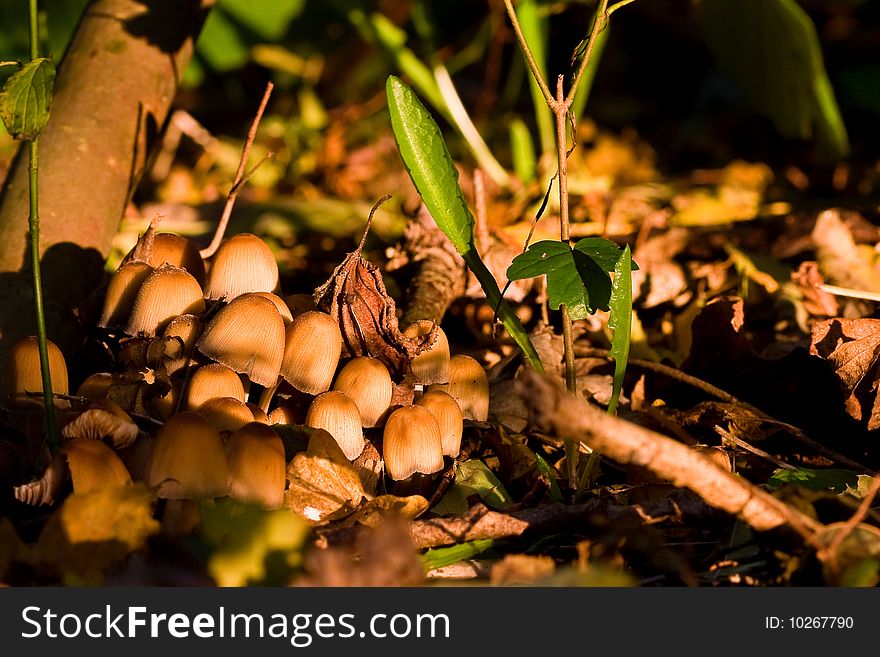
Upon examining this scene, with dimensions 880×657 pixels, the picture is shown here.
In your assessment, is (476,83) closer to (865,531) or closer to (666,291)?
(666,291)

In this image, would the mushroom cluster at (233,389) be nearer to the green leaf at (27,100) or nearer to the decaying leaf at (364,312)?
the decaying leaf at (364,312)

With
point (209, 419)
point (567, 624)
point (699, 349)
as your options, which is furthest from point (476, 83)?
point (567, 624)

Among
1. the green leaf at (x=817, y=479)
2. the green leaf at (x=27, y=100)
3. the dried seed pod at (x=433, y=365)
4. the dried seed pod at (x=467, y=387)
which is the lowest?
the green leaf at (x=817, y=479)

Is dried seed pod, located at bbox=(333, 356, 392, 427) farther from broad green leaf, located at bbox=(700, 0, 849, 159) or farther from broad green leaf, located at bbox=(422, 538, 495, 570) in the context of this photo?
broad green leaf, located at bbox=(700, 0, 849, 159)

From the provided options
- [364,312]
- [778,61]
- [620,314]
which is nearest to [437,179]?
[364,312]

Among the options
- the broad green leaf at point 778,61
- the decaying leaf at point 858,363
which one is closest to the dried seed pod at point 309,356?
the decaying leaf at point 858,363

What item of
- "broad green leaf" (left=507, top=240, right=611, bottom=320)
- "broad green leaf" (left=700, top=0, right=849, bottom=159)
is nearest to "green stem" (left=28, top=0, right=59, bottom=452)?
"broad green leaf" (left=507, top=240, right=611, bottom=320)
